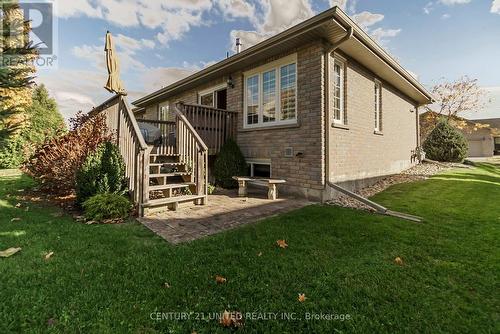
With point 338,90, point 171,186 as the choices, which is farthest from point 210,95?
point 171,186

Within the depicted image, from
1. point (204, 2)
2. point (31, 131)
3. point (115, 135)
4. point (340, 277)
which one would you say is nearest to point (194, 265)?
point (340, 277)

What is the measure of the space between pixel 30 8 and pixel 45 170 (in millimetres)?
5022

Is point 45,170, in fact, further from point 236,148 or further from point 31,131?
point 31,131

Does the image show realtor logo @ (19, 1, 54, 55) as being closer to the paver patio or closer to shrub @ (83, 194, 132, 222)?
shrub @ (83, 194, 132, 222)

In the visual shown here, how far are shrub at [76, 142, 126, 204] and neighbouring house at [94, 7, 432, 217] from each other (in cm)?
27

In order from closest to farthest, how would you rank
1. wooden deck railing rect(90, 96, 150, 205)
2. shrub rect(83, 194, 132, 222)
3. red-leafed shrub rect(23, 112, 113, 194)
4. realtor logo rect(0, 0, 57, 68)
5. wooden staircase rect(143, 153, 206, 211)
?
shrub rect(83, 194, 132, 222), wooden deck railing rect(90, 96, 150, 205), wooden staircase rect(143, 153, 206, 211), red-leafed shrub rect(23, 112, 113, 194), realtor logo rect(0, 0, 57, 68)

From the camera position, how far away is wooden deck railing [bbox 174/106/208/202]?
18.6 ft

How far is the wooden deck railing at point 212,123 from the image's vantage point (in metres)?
7.40

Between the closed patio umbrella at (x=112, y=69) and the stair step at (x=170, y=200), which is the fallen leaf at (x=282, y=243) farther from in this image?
the closed patio umbrella at (x=112, y=69)

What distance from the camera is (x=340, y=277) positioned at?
8.41ft

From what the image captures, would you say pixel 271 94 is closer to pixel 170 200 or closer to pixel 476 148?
pixel 170 200

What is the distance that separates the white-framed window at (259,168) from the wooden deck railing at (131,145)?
3.72 m

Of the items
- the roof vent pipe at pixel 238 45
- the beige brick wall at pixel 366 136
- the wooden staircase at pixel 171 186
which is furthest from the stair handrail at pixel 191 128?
the roof vent pipe at pixel 238 45

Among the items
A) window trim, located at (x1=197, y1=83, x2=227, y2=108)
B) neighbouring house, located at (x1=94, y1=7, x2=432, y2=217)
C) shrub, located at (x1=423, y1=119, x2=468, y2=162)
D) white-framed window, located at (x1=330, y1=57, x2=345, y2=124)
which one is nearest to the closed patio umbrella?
neighbouring house, located at (x1=94, y1=7, x2=432, y2=217)
